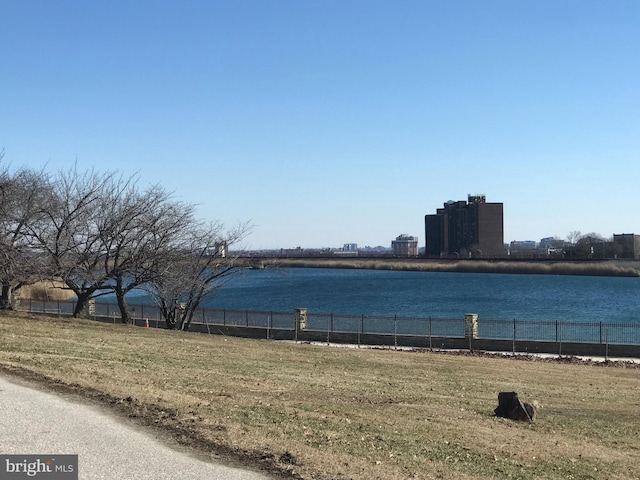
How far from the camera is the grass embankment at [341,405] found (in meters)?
8.54

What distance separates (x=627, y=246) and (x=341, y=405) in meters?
174

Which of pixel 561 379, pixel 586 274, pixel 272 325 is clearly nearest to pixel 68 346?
pixel 561 379

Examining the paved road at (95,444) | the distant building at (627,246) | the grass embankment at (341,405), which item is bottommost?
the grass embankment at (341,405)

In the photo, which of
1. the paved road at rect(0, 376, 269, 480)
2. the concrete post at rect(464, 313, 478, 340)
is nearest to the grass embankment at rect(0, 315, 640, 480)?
the paved road at rect(0, 376, 269, 480)

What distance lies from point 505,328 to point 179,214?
20899mm

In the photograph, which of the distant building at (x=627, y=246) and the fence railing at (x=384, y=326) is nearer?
the fence railing at (x=384, y=326)

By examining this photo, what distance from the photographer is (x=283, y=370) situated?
57.7 ft

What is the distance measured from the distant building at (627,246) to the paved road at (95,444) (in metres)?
165

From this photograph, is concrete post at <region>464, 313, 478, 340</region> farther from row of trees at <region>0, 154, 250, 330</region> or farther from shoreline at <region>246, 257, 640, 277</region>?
shoreline at <region>246, 257, 640, 277</region>

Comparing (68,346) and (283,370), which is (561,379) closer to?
(283,370)

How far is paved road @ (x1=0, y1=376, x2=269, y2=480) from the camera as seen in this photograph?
23.5 feet

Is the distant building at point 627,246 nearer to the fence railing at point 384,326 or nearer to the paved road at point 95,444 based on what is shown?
the fence railing at point 384,326

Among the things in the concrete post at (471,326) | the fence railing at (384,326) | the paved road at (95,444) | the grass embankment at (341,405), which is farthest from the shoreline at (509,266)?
the paved road at (95,444)

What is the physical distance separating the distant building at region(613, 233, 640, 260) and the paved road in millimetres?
164959
